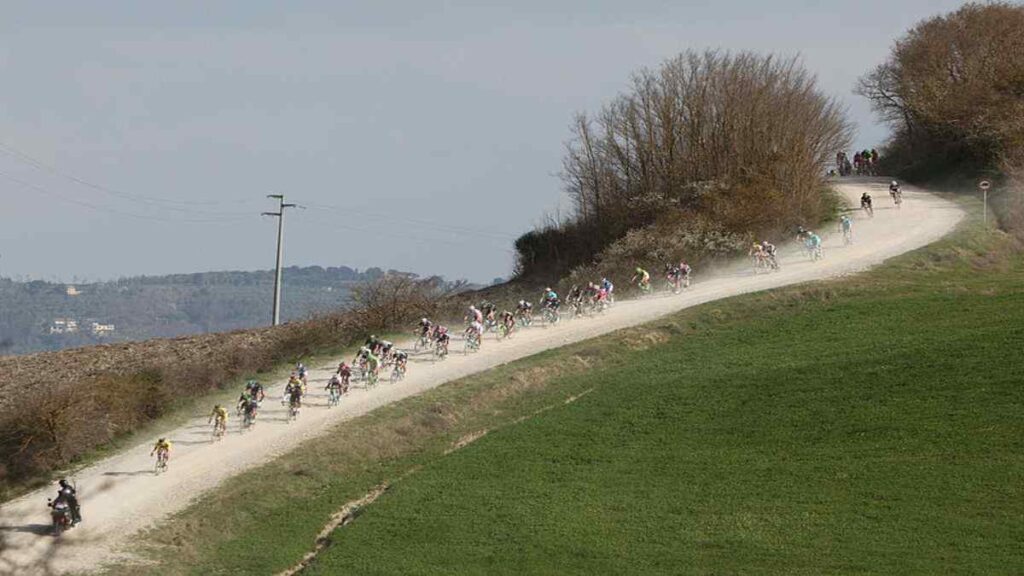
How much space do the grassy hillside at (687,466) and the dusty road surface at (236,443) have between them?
1.16 m

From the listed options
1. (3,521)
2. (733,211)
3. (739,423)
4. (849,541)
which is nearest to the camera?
(849,541)

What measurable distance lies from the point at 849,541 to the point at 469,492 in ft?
33.7

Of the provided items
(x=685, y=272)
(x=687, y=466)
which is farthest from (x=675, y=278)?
(x=687, y=466)

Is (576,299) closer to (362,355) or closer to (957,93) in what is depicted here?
(362,355)

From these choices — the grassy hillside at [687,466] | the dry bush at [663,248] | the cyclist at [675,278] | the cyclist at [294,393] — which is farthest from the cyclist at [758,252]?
the cyclist at [294,393]

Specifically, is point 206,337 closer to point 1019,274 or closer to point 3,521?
point 3,521

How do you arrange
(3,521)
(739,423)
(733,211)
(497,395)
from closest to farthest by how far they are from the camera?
(3,521)
(739,423)
(497,395)
(733,211)

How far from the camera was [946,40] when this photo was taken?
90625 mm

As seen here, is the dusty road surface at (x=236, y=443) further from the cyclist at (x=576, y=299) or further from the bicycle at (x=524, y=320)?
the cyclist at (x=576, y=299)

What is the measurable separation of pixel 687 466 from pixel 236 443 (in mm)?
13738

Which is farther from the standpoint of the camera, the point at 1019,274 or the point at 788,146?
the point at 788,146

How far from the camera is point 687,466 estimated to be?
35625 millimetres

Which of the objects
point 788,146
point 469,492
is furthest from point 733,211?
point 469,492

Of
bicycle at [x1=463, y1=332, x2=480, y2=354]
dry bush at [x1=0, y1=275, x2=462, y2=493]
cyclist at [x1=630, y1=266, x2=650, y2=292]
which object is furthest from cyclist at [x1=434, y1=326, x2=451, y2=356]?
cyclist at [x1=630, y1=266, x2=650, y2=292]
